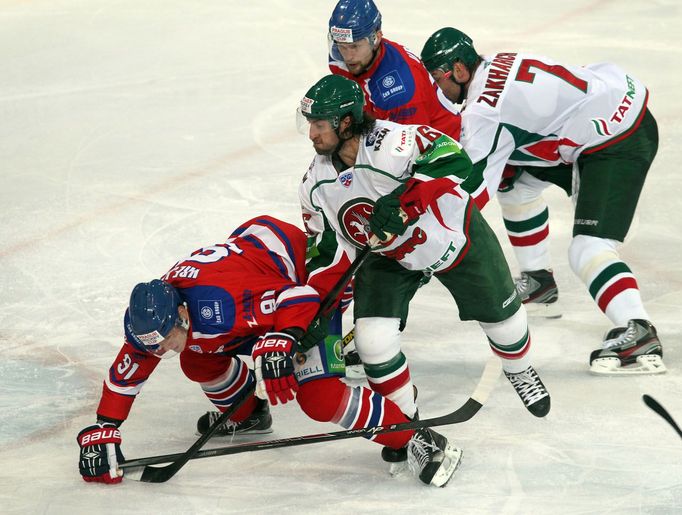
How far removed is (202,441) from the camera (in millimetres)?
3205

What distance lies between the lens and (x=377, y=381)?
3303 millimetres

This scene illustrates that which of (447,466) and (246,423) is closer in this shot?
(447,466)

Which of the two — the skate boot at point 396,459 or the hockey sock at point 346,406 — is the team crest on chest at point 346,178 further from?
the skate boot at point 396,459

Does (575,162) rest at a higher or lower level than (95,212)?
higher

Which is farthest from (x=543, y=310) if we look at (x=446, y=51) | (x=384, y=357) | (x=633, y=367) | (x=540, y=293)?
(x=384, y=357)

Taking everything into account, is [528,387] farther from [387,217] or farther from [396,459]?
[387,217]

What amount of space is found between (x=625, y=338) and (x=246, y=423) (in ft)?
4.40

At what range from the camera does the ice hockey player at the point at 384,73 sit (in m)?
3.78

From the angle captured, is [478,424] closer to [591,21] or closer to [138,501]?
[138,501]

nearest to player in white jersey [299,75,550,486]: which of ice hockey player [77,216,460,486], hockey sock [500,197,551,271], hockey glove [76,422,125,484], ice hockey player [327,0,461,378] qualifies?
ice hockey player [77,216,460,486]

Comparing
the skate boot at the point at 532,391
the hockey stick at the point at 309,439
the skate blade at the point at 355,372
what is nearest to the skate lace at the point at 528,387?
the skate boot at the point at 532,391

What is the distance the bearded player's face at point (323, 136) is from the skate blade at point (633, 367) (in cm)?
131

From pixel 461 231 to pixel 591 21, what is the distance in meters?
4.66

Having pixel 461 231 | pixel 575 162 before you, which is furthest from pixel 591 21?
pixel 461 231
